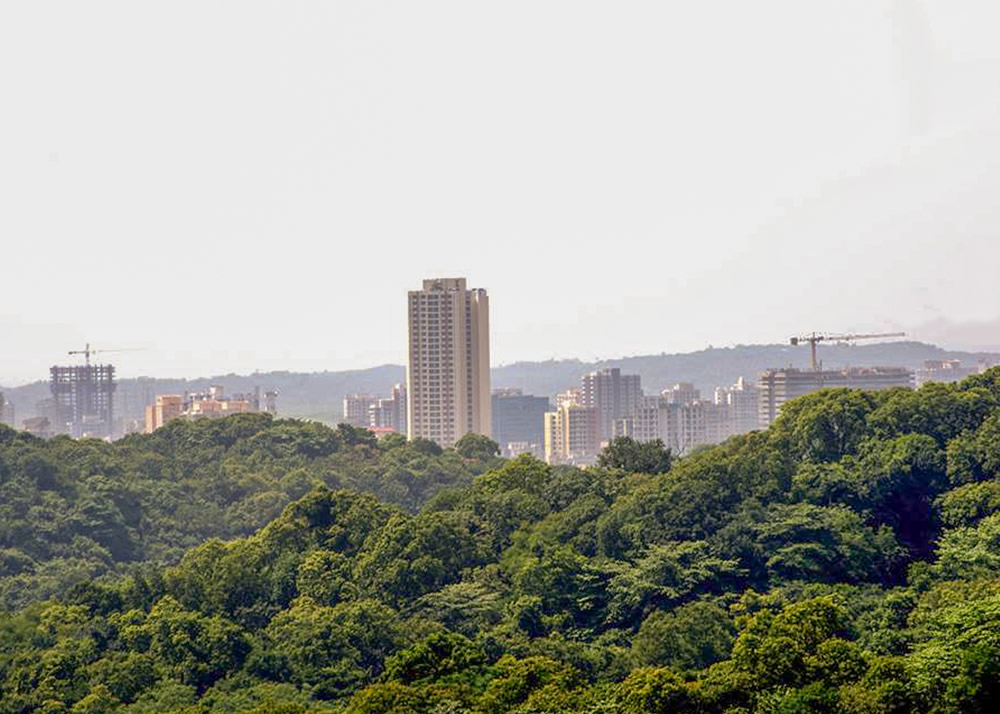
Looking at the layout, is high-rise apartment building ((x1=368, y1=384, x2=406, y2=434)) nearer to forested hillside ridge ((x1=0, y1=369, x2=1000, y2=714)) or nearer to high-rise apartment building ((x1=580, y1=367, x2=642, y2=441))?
high-rise apartment building ((x1=580, y1=367, x2=642, y2=441))

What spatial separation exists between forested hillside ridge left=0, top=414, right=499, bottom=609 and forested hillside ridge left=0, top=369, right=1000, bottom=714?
41.4ft

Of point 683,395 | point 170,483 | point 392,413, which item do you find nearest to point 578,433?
point 392,413

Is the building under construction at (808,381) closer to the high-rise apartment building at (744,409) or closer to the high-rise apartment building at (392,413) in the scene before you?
the high-rise apartment building at (744,409)

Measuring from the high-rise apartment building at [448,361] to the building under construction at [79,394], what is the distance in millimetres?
65272

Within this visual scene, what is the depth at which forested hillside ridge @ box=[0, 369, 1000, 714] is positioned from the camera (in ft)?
82.5

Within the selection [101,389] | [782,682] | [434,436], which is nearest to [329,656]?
[782,682]

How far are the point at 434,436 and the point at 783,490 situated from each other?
74984mm

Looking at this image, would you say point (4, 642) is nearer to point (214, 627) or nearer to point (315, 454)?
point (214, 627)

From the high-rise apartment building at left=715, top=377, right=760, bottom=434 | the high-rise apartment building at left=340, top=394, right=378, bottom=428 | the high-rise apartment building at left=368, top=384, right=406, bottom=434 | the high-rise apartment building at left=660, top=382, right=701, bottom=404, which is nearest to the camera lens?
the high-rise apartment building at left=368, top=384, right=406, bottom=434

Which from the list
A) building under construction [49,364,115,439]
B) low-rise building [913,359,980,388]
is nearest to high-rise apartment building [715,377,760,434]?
low-rise building [913,359,980,388]

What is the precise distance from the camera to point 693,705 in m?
24.5

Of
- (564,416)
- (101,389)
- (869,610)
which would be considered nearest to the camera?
(869,610)

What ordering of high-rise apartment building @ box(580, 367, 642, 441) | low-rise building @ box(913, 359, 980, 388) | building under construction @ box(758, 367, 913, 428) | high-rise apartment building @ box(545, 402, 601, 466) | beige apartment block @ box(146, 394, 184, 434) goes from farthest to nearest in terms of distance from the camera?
high-rise apartment building @ box(580, 367, 642, 441), low-rise building @ box(913, 359, 980, 388), high-rise apartment building @ box(545, 402, 601, 466), building under construction @ box(758, 367, 913, 428), beige apartment block @ box(146, 394, 184, 434)

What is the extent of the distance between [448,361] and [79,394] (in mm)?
71073
